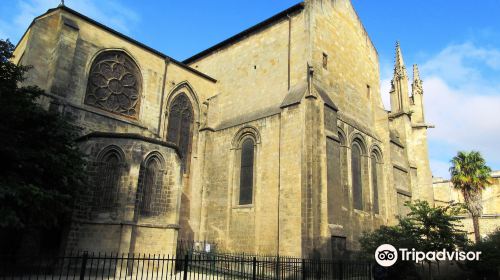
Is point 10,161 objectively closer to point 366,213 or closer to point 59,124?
point 59,124

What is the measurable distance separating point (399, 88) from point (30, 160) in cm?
2214

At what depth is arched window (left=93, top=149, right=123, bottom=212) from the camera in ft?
43.8

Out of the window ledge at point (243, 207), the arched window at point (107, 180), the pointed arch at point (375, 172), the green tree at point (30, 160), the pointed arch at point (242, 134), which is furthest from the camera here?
the pointed arch at point (375, 172)

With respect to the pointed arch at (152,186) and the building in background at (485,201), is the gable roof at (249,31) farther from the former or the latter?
the building in background at (485,201)

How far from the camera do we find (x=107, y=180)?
1363cm

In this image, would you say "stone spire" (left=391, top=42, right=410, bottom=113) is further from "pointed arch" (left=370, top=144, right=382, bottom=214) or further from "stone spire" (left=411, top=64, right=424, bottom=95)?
"pointed arch" (left=370, top=144, right=382, bottom=214)

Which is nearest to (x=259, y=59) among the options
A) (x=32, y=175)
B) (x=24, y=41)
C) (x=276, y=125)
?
(x=276, y=125)

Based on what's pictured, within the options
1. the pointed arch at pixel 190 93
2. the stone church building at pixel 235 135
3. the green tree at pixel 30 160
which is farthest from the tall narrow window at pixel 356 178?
the green tree at pixel 30 160

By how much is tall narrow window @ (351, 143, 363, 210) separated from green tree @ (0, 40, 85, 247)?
12774 millimetres

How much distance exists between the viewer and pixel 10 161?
1009cm

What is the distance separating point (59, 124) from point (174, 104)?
30.2 ft

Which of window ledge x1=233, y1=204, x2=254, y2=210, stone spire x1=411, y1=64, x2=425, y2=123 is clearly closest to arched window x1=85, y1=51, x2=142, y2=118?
window ledge x1=233, y1=204, x2=254, y2=210

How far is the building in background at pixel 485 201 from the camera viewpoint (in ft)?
103

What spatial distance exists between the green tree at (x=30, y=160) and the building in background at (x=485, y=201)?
21.6 m
